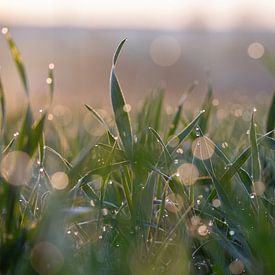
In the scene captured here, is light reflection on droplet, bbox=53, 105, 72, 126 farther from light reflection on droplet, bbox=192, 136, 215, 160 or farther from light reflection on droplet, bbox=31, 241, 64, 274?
light reflection on droplet, bbox=31, 241, 64, 274

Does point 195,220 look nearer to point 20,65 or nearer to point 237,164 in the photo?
point 237,164

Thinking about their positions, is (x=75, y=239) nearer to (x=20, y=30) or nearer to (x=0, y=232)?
(x=0, y=232)

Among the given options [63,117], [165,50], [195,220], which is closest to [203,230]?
[195,220]

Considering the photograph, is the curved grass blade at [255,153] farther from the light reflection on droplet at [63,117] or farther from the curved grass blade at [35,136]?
the light reflection on droplet at [63,117]

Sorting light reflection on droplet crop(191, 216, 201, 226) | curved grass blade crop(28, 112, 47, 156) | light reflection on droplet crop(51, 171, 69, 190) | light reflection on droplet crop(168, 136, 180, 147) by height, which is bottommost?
light reflection on droplet crop(191, 216, 201, 226)

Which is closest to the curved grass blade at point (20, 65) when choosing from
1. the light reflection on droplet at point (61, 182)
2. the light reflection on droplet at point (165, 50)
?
the light reflection on droplet at point (61, 182)

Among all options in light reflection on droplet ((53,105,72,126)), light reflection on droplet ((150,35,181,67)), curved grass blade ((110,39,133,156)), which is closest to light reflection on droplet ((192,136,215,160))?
curved grass blade ((110,39,133,156))

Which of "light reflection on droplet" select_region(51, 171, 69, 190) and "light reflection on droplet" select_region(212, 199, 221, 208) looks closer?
"light reflection on droplet" select_region(51, 171, 69, 190)
